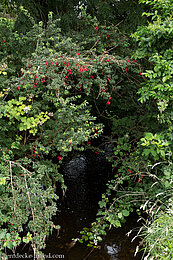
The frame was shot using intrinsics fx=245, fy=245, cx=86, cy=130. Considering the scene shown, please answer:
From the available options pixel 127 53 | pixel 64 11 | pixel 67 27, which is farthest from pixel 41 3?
pixel 127 53

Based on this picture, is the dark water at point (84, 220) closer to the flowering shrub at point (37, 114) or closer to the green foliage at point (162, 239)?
the flowering shrub at point (37, 114)

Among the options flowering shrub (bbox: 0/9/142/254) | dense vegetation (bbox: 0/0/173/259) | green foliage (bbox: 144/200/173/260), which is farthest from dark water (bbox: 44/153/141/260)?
green foliage (bbox: 144/200/173/260)

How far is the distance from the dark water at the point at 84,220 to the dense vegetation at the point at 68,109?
164 millimetres

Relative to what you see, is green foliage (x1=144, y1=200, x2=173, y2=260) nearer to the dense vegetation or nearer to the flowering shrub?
the dense vegetation

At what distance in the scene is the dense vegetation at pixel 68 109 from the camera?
2.72 meters

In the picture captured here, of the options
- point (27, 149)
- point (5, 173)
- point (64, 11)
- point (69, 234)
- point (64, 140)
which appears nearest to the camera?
point (5, 173)

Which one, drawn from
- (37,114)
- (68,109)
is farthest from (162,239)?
(37,114)

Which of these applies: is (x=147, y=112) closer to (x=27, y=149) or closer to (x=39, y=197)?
(x=27, y=149)

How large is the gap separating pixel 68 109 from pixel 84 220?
194 cm

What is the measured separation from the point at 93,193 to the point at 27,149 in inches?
77.3

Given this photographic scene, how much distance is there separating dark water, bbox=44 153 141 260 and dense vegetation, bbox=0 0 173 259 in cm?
16

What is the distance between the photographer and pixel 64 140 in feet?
10.5

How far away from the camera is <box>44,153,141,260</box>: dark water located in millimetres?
3395

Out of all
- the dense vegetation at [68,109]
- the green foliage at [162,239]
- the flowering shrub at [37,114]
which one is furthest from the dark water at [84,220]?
the green foliage at [162,239]
